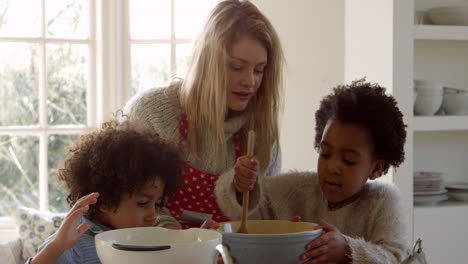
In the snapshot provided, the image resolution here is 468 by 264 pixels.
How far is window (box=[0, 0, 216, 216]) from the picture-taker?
9.78 feet

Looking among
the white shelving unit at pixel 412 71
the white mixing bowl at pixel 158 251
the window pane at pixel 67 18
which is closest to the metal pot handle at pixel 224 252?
the white mixing bowl at pixel 158 251

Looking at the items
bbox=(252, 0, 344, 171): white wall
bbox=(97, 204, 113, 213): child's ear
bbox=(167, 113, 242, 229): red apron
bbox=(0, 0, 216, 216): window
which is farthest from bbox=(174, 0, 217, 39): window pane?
bbox=(97, 204, 113, 213): child's ear

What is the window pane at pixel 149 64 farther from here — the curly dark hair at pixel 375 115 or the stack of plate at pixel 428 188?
the curly dark hair at pixel 375 115

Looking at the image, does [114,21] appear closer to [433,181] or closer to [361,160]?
[433,181]

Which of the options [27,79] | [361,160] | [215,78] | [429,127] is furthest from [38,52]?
[361,160]

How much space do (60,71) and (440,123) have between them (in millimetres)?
1759

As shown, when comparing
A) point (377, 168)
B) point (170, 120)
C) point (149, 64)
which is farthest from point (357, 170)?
point (149, 64)

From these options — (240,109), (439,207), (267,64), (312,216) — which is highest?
(267,64)

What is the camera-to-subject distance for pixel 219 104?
5.45 feet

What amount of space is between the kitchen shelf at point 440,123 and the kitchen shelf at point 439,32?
35 cm

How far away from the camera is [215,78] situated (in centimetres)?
166

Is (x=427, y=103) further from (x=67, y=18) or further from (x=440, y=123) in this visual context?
Answer: (x=67, y=18)

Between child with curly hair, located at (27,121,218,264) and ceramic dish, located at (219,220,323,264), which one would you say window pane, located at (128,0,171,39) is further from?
ceramic dish, located at (219,220,323,264)

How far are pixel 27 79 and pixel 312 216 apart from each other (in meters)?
1.91
